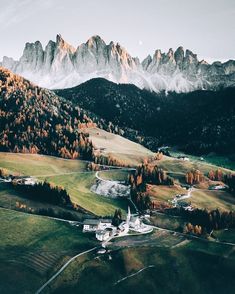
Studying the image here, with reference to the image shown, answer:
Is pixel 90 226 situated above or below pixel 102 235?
above

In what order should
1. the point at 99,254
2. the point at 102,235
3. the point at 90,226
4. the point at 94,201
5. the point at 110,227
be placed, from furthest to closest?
the point at 94,201 < the point at 110,227 < the point at 90,226 < the point at 102,235 < the point at 99,254

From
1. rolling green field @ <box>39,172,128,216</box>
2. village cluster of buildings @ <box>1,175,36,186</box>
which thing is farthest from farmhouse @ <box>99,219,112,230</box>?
village cluster of buildings @ <box>1,175,36,186</box>

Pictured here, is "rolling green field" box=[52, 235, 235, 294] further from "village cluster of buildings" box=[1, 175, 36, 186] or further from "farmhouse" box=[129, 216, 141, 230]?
"village cluster of buildings" box=[1, 175, 36, 186]

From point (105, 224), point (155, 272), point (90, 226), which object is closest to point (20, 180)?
point (90, 226)

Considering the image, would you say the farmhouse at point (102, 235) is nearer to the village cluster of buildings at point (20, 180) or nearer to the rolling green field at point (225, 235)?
the rolling green field at point (225, 235)

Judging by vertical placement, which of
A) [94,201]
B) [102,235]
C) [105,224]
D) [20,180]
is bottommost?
[102,235]

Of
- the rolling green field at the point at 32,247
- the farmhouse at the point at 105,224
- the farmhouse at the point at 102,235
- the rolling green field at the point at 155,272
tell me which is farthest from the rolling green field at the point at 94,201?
the rolling green field at the point at 155,272

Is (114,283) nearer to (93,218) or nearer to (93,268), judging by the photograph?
(93,268)

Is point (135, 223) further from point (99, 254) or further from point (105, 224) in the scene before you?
point (99, 254)
